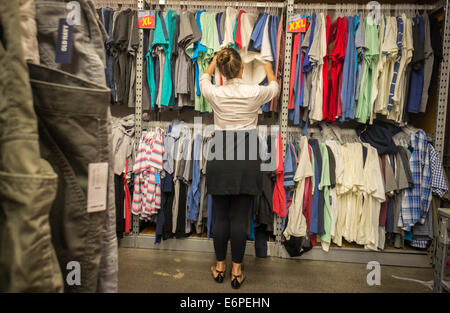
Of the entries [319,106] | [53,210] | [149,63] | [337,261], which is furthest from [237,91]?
[337,261]

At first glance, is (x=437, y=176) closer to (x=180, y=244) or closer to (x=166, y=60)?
(x=180, y=244)

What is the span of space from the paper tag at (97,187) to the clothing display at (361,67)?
2.11 m

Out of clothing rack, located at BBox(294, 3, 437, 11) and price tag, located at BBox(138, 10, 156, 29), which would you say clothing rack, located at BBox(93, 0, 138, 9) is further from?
clothing rack, located at BBox(294, 3, 437, 11)

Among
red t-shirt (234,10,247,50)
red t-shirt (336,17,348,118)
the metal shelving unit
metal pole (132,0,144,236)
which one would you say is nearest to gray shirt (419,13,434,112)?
red t-shirt (336,17,348,118)

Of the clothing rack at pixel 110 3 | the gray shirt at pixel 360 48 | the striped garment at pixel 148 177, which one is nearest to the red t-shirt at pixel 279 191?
the gray shirt at pixel 360 48

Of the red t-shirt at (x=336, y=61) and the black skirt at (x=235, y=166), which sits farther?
the red t-shirt at (x=336, y=61)

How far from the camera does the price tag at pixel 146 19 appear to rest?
7.91 feet

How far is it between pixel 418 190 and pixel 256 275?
1.57 meters

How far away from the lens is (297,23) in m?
2.33

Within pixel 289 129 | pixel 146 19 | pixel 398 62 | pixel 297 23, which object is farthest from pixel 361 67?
pixel 146 19

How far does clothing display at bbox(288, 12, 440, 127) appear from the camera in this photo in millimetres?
2295

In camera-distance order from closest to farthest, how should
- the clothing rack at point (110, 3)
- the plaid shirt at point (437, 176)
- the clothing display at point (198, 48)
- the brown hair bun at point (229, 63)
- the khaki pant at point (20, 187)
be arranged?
the khaki pant at point (20, 187), the brown hair bun at point (229, 63), the plaid shirt at point (437, 176), the clothing display at point (198, 48), the clothing rack at point (110, 3)

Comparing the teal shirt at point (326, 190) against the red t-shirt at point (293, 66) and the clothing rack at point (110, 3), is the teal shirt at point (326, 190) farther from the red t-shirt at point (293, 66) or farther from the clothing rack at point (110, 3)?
the clothing rack at point (110, 3)

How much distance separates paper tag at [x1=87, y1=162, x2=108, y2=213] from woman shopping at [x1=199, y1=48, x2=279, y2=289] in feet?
4.45
